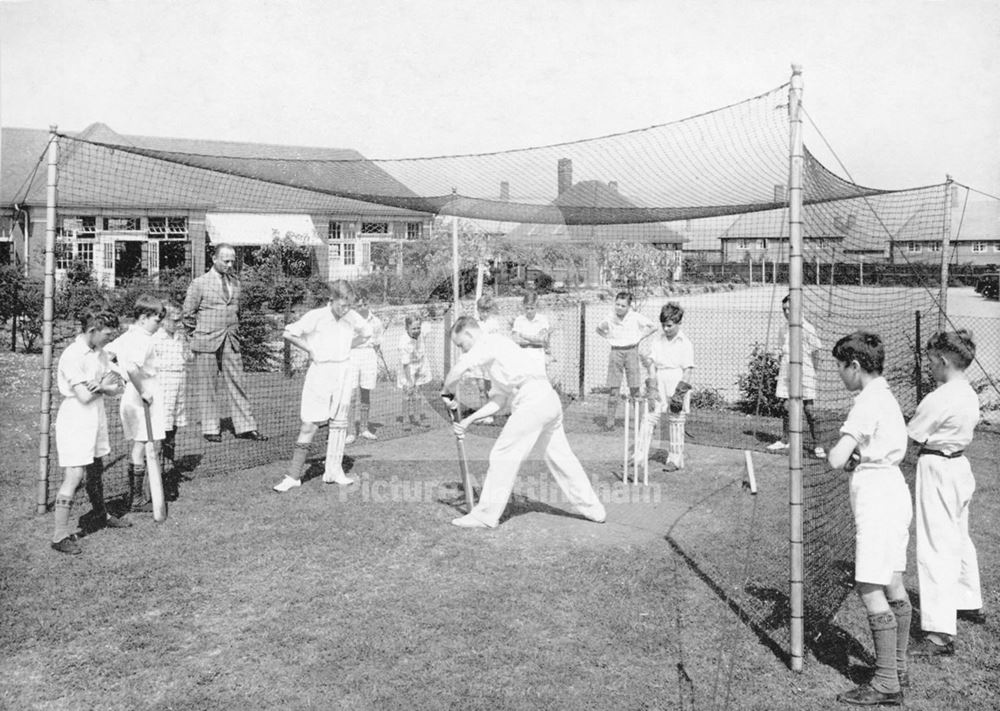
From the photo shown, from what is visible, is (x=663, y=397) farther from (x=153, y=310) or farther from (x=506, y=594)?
(x=153, y=310)

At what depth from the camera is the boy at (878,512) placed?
13.2 ft

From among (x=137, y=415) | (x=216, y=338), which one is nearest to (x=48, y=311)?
(x=137, y=415)

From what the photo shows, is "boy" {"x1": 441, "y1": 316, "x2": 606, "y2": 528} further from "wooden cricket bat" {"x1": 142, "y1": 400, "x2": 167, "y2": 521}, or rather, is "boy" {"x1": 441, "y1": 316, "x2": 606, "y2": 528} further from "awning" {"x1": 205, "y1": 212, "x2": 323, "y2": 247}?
"awning" {"x1": 205, "y1": 212, "x2": 323, "y2": 247}

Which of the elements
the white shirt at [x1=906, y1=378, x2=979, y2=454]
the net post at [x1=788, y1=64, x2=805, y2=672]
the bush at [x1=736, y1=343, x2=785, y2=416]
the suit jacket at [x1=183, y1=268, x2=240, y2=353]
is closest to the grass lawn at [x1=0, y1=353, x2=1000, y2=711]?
the net post at [x1=788, y1=64, x2=805, y2=672]

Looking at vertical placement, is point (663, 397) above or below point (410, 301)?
below

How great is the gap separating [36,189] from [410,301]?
19.7 metres

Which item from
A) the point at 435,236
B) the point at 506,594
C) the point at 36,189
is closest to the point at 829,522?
the point at 506,594

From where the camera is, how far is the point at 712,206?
8969 mm

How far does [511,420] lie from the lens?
6754mm

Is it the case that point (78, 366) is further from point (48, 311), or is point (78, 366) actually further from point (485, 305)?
point (485, 305)

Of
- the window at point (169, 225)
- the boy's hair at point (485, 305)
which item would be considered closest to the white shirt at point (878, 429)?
the boy's hair at point (485, 305)

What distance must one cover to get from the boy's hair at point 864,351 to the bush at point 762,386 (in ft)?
25.3

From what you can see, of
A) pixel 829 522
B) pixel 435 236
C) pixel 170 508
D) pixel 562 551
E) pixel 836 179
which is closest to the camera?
pixel 562 551

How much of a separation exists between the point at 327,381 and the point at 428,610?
138 inches
